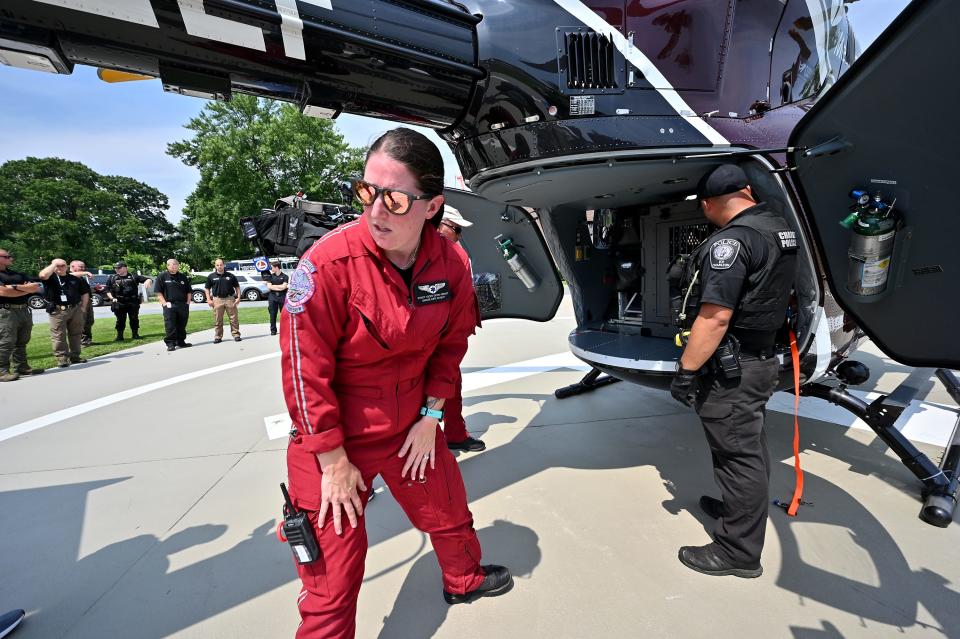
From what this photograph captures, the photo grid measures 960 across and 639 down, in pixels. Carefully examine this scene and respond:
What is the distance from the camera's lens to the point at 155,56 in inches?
61.2

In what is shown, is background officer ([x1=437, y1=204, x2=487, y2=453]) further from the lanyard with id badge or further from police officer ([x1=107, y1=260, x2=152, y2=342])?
police officer ([x1=107, y1=260, x2=152, y2=342])

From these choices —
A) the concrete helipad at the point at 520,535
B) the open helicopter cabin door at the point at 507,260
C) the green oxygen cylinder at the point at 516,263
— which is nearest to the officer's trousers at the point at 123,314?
the concrete helipad at the point at 520,535

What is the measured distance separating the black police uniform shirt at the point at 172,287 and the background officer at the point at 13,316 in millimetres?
2065

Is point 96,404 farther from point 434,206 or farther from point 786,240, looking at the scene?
point 786,240

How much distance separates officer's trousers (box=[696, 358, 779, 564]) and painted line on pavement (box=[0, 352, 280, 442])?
6089 millimetres

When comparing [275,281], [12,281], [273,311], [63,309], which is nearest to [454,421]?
[12,281]

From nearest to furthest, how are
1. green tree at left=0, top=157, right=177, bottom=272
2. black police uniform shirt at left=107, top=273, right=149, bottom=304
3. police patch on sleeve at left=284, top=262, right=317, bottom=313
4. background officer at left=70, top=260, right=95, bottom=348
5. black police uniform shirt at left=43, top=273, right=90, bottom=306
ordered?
police patch on sleeve at left=284, top=262, right=317, bottom=313 < black police uniform shirt at left=43, top=273, right=90, bottom=306 < background officer at left=70, top=260, right=95, bottom=348 < black police uniform shirt at left=107, top=273, right=149, bottom=304 < green tree at left=0, top=157, right=177, bottom=272

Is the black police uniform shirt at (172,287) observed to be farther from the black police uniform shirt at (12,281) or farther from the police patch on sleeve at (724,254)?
the police patch on sleeve at (724,254)

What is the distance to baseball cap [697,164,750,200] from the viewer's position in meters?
2.04

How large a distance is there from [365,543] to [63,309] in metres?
8.43

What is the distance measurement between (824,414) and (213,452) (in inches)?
223

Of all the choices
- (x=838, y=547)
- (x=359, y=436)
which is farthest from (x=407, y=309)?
(x=838, y=547)

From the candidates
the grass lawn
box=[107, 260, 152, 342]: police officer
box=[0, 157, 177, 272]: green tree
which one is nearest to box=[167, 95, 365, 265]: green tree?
the grass lawn

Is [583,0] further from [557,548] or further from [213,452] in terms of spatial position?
[213,452]
